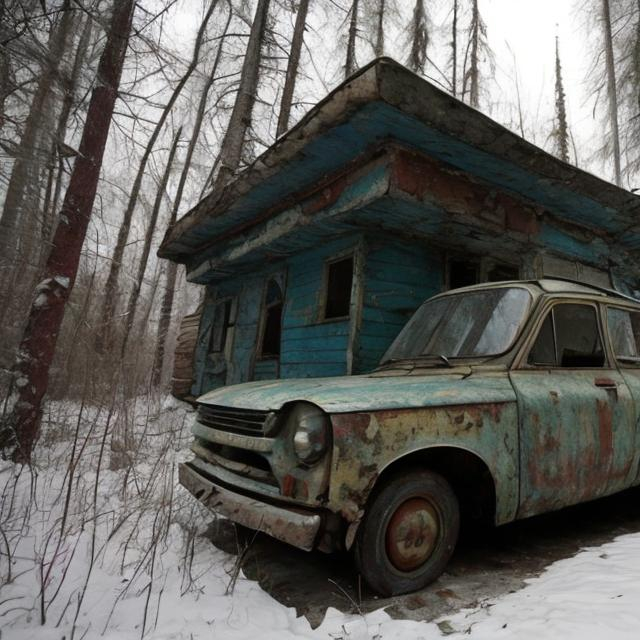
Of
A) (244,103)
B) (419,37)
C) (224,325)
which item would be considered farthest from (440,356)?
(419,37)

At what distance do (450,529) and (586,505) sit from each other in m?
2.48

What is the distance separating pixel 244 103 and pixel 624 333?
29.2ft

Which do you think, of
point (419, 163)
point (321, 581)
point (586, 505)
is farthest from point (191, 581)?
point (419, 163)

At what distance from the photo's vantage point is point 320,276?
6109 millimetres

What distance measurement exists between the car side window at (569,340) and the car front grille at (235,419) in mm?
1699

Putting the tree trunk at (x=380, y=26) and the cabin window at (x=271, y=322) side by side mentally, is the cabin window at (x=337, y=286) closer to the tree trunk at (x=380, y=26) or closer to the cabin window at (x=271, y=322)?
the cabin window at (x=271, y=322)

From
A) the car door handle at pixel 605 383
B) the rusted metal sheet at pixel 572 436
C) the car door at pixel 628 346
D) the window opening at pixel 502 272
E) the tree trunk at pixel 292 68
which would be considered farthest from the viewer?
the tree trunk at pixel 292 68

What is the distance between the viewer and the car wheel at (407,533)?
201 centimetres

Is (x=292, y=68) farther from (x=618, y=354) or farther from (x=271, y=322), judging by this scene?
(x=618, y=354)

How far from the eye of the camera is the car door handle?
2.95 meters

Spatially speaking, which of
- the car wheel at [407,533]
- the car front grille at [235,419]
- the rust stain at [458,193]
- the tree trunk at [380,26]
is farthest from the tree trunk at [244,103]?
the car wheel at [407,533]

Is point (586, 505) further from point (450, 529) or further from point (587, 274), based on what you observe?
point (587, 274)

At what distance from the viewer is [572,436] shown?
2.65 m

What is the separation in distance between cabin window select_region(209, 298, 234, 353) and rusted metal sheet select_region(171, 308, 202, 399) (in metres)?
0.90
